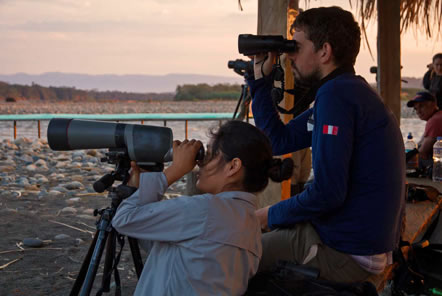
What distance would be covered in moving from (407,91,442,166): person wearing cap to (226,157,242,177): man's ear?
2.46 m

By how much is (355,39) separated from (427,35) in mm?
3448

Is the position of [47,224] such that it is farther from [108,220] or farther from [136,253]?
[108,220]

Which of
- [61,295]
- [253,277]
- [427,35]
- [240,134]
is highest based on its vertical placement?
[427,35]

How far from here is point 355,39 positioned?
1.51 m

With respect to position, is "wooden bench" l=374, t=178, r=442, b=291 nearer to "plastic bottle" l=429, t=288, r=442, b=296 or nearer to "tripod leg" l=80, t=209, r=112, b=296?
"plastic bottle" l=429, t=288, r=442, b=296

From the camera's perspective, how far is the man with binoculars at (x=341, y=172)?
4.52ft

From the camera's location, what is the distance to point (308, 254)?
1540 millimetres

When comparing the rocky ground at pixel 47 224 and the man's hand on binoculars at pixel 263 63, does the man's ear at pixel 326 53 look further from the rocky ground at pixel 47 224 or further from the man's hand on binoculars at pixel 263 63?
the rocky ground at pixel 47 224

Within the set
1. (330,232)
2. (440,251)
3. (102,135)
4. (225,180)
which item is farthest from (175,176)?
(440,251)

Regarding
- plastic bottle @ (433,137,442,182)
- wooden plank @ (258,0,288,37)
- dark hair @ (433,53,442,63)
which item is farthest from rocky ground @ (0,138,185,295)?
dark hair @ (433,53,442,63)

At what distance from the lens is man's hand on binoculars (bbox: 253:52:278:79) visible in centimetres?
186

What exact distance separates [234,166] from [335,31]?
50cm

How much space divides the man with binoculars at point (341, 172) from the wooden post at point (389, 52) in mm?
2397

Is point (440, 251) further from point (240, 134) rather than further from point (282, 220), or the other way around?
point (240, 134)
